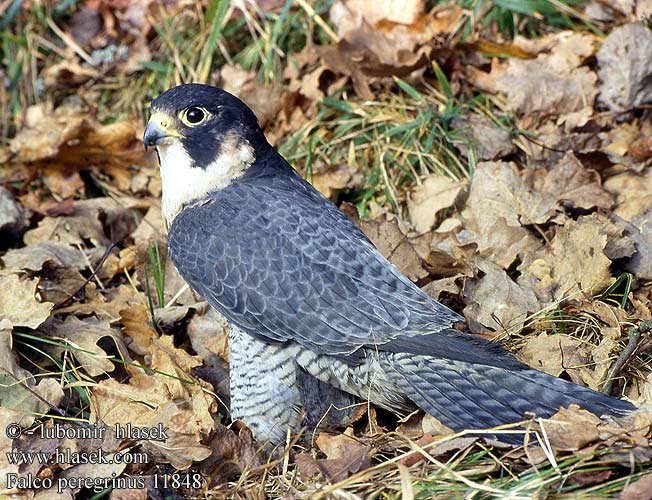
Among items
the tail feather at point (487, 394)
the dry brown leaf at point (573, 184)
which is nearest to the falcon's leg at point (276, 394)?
the tail feather at point (487, 394)

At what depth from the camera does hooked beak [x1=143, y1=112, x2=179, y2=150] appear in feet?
13.5

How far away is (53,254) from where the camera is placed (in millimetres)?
5000

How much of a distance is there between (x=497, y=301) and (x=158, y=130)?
6.55 ft

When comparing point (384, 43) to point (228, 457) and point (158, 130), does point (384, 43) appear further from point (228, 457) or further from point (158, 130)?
point (228, 457)

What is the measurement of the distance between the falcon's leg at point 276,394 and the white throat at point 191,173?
0.76 m

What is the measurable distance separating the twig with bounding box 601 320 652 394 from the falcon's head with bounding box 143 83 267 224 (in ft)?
6.85

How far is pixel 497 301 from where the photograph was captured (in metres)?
4.34

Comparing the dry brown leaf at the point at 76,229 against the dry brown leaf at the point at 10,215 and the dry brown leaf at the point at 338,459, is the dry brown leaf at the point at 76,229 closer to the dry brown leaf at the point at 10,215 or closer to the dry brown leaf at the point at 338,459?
the dry brown leaf at the point at 10,215

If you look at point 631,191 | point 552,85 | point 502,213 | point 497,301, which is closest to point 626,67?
point 552,85

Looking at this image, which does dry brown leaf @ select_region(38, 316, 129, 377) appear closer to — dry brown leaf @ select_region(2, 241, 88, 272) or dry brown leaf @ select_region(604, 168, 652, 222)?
dry brown leaf @ select_region(2, 241, 88, 272)

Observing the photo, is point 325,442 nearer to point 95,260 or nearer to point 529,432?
point 529,432

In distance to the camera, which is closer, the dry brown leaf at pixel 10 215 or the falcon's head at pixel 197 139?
the falcon's head at pixel 197 139

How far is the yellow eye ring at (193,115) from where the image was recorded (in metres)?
4.12

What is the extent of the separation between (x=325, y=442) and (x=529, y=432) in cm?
98
